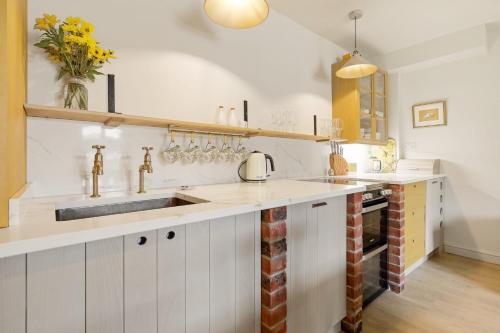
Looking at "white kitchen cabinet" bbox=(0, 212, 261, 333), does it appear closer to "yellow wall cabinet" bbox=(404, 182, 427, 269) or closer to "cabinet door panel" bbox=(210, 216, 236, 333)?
"cabinet door panel" bbox=(210, 216, 236, 333)

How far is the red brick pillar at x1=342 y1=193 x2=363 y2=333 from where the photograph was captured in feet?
5.16

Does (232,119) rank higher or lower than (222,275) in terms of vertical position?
higher

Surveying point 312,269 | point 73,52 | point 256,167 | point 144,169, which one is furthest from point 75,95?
point 312,269

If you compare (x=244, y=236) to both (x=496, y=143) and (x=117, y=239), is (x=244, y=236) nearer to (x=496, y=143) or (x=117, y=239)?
(x=117, y=239)

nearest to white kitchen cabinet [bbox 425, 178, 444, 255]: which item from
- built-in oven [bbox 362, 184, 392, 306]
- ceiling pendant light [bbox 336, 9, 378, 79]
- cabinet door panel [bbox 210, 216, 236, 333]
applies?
built-in oven [bbox 362, 184, 392, 306]

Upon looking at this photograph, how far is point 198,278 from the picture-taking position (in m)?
0.97

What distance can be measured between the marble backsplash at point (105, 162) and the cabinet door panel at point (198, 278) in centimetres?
72

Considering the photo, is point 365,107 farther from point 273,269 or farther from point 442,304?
point 273,269

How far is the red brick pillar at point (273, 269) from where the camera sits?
1146 millimetres

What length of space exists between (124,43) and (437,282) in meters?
3.08

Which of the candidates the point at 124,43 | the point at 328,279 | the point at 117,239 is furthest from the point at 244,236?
the point at 124,43

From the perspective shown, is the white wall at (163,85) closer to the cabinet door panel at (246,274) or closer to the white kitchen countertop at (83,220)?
the white kitchen countertop at (83,220)

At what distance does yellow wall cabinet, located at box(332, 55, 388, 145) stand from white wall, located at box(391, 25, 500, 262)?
20.8 inches

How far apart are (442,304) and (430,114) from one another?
2145 mm
